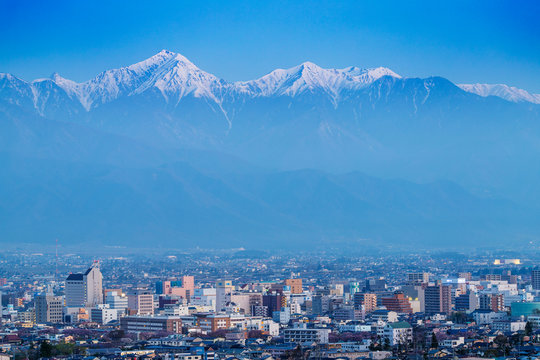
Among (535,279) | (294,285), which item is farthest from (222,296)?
(535,279)

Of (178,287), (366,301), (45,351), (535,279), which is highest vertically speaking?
(535,279)

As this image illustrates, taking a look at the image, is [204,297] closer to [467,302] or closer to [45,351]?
[467,302]

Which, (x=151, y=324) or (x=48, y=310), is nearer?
(x=151, y=324)

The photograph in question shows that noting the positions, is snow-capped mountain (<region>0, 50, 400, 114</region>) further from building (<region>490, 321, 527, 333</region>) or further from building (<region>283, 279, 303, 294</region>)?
building (<region>490, 321, 527, 333</region>)

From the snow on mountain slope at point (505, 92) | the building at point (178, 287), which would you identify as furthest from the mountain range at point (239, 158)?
the building at point (178, 287)

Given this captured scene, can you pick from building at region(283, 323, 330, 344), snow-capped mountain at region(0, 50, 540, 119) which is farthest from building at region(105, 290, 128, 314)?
snow-capped mountain at region(0, 50, 540, 119)

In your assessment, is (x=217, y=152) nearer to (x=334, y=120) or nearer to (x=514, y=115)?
(x=334, y=120)

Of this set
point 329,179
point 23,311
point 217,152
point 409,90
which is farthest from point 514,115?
point 23,311

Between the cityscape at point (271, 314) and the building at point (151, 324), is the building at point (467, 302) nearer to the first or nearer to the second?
the cityscape at point (271, 314)
